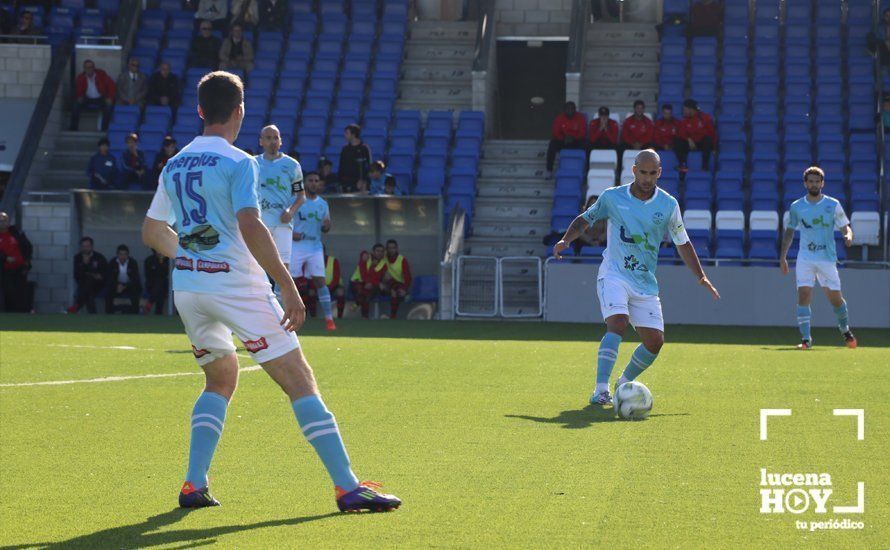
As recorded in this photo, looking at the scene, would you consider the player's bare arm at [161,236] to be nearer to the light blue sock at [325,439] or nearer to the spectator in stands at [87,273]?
the light blue sock at [325,439]

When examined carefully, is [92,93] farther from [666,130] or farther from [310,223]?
[666,130]

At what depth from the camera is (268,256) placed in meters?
5.80

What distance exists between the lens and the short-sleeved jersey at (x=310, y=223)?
1942 cm

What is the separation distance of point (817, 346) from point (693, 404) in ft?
26.2

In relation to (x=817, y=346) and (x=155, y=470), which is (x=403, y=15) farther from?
(x=155, y=470)

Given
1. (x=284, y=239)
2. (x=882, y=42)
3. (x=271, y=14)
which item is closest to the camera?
(x=284, y=239)

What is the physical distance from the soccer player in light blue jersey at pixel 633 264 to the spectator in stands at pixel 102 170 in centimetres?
1612

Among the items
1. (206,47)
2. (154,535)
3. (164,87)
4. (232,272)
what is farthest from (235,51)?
(154,535)

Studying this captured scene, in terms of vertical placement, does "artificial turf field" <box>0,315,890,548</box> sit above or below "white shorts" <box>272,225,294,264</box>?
below

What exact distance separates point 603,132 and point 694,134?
172cm

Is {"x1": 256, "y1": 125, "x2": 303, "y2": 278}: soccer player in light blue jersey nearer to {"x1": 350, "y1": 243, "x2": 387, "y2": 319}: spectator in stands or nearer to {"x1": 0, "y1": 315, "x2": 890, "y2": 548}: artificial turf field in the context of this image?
{"x1": 0, "y1": 315, "x2": 890, "y2": 548}: artificial turf field

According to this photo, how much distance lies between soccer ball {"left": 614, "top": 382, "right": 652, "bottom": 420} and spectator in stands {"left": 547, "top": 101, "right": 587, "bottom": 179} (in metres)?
17.3

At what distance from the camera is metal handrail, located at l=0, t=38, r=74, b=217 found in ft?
85.8

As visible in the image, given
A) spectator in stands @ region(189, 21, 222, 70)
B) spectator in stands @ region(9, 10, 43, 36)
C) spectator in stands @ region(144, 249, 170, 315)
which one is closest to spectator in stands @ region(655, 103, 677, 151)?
spectator in stands @ region(144, 249, 170, 315)
